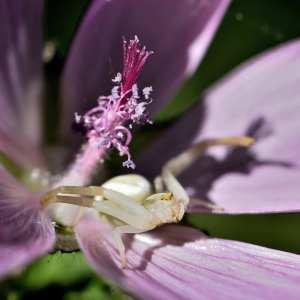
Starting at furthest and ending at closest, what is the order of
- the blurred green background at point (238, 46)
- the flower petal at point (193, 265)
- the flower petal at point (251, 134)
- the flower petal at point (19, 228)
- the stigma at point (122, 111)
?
the blurred green background at point (238, 46), the flower petal at point (251, 134), the stigma at point (122, 111), the flower petal at point (193, 265), the flower petal at point (19, 228)

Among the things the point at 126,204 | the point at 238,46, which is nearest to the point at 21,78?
the point at 126,204

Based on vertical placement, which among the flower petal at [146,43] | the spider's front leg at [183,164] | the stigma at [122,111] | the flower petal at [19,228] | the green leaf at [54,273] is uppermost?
the flower petal at [146,43]

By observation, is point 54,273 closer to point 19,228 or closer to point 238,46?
point 19,228

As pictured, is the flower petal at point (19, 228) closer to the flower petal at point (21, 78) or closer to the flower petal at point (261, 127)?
the flower petal at point (21, 78)

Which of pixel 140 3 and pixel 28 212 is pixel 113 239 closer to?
pixel 28 212

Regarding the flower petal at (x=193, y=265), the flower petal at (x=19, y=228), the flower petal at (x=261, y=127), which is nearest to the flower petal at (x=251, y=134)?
the flower petal at (x=261, y=127)

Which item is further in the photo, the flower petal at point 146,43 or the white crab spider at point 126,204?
the flower petal at point 146,43

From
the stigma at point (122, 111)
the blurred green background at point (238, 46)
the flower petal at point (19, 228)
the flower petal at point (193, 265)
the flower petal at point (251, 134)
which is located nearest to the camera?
the flower petal at point (19, 228)
